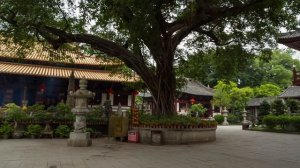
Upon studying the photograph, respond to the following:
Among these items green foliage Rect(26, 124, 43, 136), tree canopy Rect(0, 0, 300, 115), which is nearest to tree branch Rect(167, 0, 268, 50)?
tree canopy Rect(0, 0, 300, 115)

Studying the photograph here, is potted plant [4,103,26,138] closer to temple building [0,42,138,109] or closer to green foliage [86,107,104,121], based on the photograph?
green foliage [86,107,104,121]

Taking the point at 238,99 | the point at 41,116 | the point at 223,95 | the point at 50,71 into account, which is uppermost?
the point at 50,71

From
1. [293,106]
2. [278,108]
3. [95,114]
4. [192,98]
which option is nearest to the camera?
[95,114]

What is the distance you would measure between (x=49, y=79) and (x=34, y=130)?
9559mm

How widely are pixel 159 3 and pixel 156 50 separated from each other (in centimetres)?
256

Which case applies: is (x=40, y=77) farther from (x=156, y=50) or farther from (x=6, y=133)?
(x=156, y=50)

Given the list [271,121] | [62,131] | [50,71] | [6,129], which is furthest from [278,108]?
[6,129]

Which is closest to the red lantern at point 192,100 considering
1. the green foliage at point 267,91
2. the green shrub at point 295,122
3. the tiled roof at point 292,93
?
the tiled roof at point 292,93

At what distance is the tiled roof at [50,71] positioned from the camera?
2059 cm

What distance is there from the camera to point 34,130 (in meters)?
13.6

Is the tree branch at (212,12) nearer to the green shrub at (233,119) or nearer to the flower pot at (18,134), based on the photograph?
the flower pot at (18,134)

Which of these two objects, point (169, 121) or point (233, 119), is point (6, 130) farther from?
point (233, 119)

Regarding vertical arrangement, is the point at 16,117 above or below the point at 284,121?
above

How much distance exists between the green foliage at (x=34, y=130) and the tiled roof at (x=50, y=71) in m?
6.89
